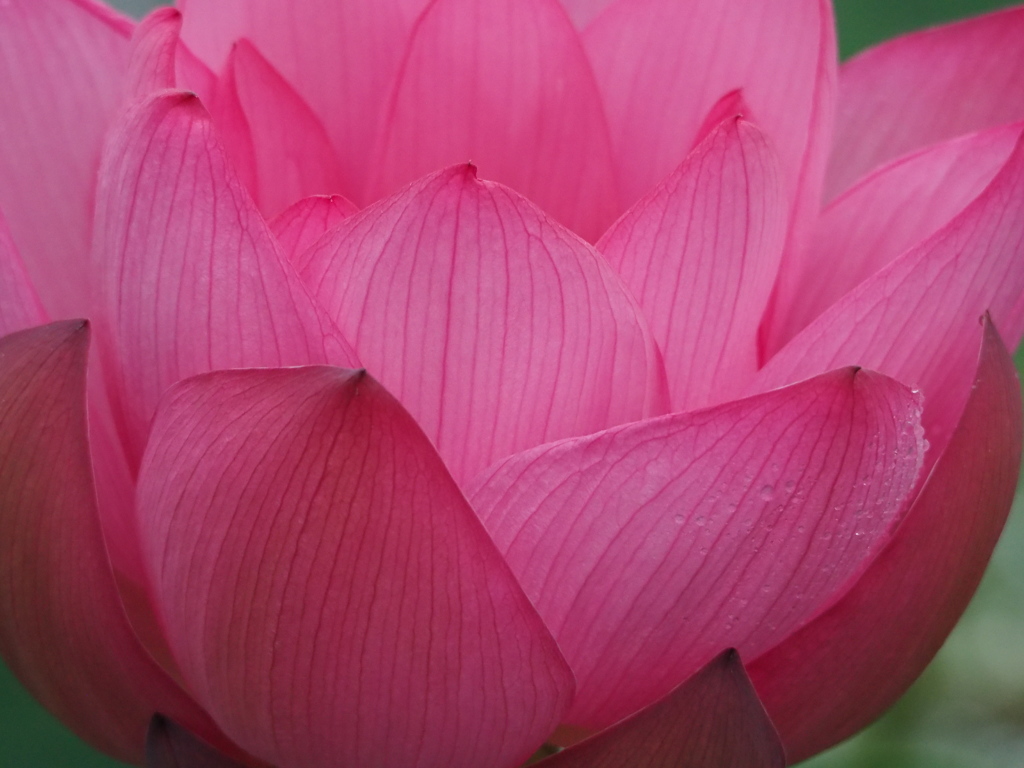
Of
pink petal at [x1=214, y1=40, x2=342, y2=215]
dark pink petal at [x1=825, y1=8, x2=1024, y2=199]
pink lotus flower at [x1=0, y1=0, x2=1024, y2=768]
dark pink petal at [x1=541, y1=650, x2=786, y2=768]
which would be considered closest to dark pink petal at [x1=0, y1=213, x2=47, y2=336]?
pink lotus flower at [x1=0, y1=0, x2=1024, y2=768]

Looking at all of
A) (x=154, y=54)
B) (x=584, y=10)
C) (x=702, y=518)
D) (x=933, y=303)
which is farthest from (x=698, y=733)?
(x=584, y=10)

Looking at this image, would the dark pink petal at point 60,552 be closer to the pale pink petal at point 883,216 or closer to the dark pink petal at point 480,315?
the dark pink petal at point 480,315

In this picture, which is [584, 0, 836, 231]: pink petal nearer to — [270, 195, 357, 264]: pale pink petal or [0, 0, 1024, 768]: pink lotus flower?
[0, 0, 1024, 768]: pink lotus flower

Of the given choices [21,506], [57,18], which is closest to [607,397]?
[21,506]

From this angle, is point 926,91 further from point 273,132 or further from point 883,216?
point 273,132

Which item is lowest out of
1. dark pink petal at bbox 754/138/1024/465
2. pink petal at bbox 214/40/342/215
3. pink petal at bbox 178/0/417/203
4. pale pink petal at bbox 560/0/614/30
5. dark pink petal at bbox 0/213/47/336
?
dark pink petal at bbox 754/138/1024/465

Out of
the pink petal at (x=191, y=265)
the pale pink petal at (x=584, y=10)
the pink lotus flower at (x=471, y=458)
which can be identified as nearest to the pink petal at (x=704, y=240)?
the pink lotus flower at (x=471, y=458)
